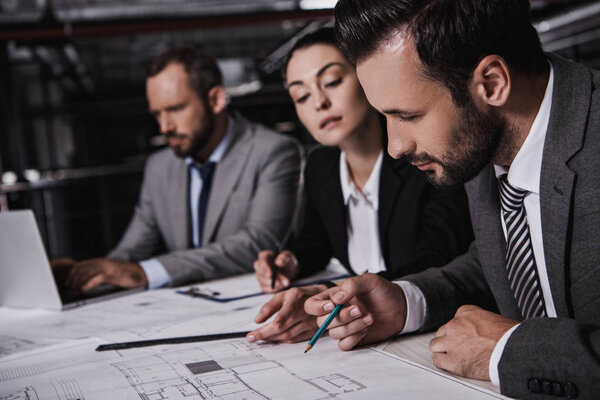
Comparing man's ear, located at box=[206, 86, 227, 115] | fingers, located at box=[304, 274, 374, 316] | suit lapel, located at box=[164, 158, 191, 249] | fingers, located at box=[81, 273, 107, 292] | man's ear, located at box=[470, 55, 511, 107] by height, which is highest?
man's ear, located at box=[206, 86, 227, 115]

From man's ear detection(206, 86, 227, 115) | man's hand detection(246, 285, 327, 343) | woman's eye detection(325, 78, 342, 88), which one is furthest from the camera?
man's ear detection(206, 86, 227, 115)

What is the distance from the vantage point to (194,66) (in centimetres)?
230

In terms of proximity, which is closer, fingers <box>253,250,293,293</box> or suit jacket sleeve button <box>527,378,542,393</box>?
suit jacket sleeve button <box>527,378,542,393</box>

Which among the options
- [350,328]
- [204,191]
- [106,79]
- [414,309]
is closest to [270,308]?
[350,328]

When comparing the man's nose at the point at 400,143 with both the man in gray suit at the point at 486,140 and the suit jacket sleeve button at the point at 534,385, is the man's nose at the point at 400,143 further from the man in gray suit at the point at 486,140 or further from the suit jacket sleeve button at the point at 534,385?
the suit jacket sleeve button at the point at 534,385

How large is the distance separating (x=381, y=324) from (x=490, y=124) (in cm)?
42

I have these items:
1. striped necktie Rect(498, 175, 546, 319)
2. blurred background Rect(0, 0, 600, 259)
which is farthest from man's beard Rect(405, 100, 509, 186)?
blurred background Rect(0, 0, 600, 259)

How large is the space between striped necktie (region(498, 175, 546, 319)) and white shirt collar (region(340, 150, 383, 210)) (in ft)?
2.07

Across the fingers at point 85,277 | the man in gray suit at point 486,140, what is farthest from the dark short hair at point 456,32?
the fingers at point 85,277

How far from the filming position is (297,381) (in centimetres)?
79

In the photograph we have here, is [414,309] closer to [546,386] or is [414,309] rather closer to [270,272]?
[546,386]

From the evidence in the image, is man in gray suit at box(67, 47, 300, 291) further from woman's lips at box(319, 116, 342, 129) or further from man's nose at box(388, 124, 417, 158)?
man's nose at box(388, 124, 417, 158)

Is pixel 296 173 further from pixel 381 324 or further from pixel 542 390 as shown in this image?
pixel 542 390

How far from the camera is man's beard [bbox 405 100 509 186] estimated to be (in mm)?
969
